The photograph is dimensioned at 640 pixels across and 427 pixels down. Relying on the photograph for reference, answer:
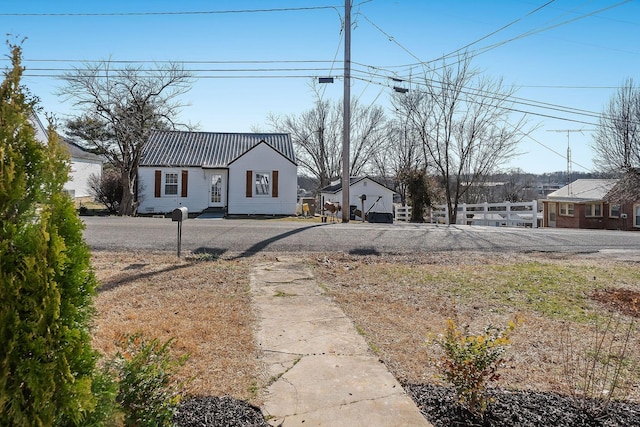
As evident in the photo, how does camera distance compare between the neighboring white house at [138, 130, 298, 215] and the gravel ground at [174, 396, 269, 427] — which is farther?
the neighboring white house at [138, 130, 298, 215]

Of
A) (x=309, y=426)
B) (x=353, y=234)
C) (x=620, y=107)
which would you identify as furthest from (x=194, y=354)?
(x=620, y=107)

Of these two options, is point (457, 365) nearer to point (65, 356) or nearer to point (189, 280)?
point (65, 356)

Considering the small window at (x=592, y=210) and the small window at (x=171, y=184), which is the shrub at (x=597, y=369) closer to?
the small window at (x=171, y=184)

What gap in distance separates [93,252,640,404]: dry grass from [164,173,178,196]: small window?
15.0 meters

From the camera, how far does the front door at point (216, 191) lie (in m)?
21.6

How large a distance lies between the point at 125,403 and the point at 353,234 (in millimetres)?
8436

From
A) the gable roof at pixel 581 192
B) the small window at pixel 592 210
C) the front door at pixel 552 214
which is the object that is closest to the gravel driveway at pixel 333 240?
the gable roof at pixel 581 192

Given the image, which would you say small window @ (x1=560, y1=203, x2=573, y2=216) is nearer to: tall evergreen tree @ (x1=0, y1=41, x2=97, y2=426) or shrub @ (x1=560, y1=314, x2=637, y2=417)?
shrub @ (x1=560, y1=314, x2=637, y2=417)

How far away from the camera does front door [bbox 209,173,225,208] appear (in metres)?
21.6

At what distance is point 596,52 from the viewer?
1300 cm

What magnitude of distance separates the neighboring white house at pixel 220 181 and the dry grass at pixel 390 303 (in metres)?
13.9

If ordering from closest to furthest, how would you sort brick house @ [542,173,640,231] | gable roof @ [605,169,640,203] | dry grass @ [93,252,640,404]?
dry grass @ [93,252,640,404] < gable roof @ [605,169,640,203] < brick house @ [542,173,640,231]

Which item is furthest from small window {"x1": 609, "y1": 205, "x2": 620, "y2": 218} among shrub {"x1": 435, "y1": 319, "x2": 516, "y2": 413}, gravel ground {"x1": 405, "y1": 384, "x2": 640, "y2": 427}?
shrub {"x1": 435, "y1": 319, "x2": 516, "y2": 413}

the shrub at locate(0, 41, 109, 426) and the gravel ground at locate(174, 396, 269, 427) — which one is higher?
the shrub at locate(0, 41, 109, 426)
